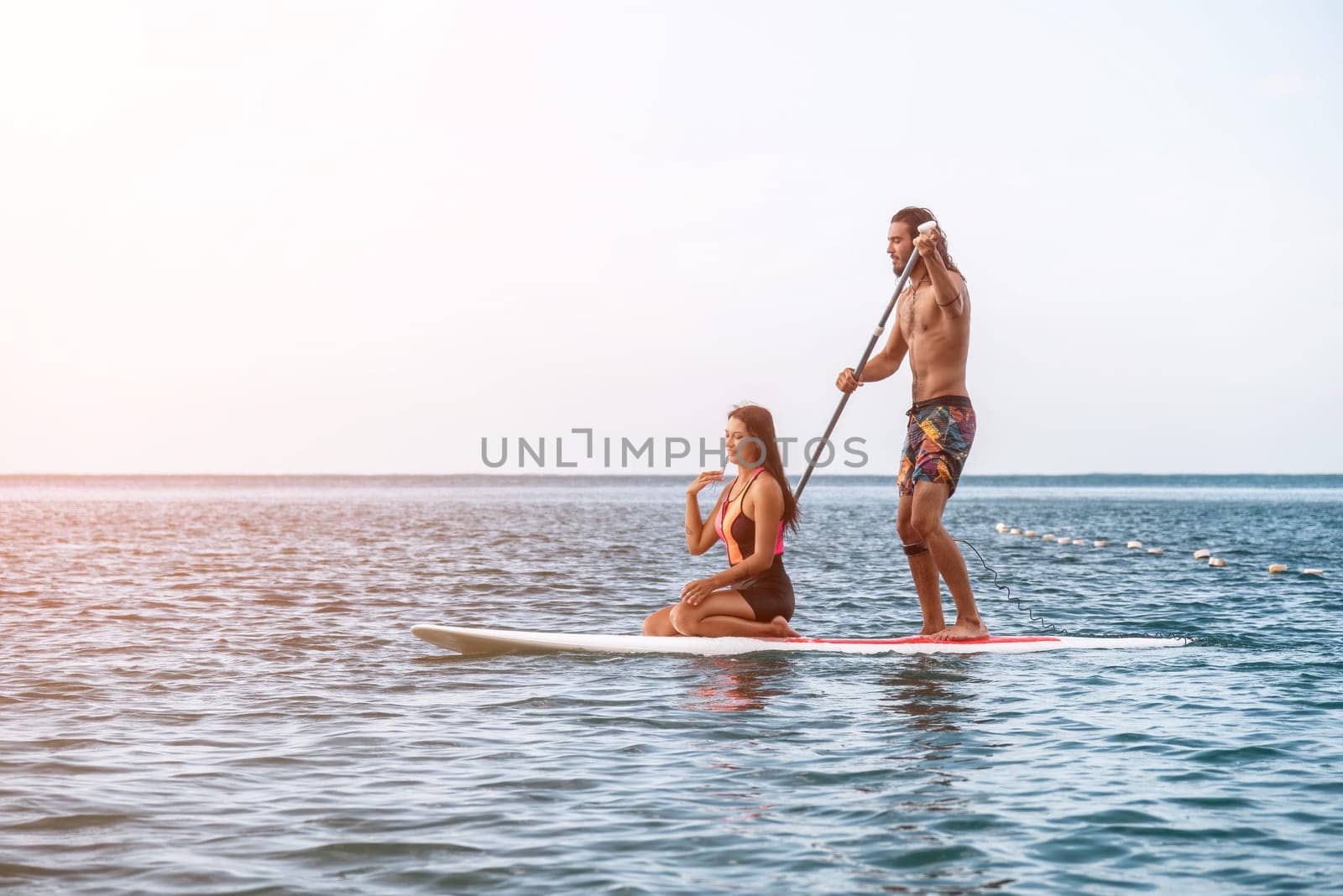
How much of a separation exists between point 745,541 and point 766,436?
0.83m

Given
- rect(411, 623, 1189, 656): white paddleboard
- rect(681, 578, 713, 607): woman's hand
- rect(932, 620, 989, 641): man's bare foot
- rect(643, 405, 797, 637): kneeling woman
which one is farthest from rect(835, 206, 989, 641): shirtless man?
rect(681, 578, 713, 607): woman's hand

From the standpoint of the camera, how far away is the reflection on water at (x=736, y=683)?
809cm

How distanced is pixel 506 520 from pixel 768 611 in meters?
38.3

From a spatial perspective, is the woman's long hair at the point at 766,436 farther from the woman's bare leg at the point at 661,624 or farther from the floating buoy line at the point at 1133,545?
the floating buoy line at the point at 1133,545

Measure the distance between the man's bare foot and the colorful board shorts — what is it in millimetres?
1132

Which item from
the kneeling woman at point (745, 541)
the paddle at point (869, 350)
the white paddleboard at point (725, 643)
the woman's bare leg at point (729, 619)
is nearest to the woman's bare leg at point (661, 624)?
the kneeling woman at point (745, 541)

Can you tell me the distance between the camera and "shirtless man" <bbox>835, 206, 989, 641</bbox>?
9.24m

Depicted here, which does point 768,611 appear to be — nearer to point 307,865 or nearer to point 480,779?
point 480,779

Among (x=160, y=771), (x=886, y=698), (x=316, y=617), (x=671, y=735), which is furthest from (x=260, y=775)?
(x=316, y=617)

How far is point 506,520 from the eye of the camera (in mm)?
47500

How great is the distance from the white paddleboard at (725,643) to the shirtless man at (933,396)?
2.16 ft

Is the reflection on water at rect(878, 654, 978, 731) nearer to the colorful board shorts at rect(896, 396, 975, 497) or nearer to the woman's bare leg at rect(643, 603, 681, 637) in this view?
the colorful board shorts at rect(896, 396, 975, 497)

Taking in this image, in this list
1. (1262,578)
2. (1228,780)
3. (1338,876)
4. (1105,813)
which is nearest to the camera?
(1338,876)

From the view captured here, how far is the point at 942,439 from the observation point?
30.6 feet
